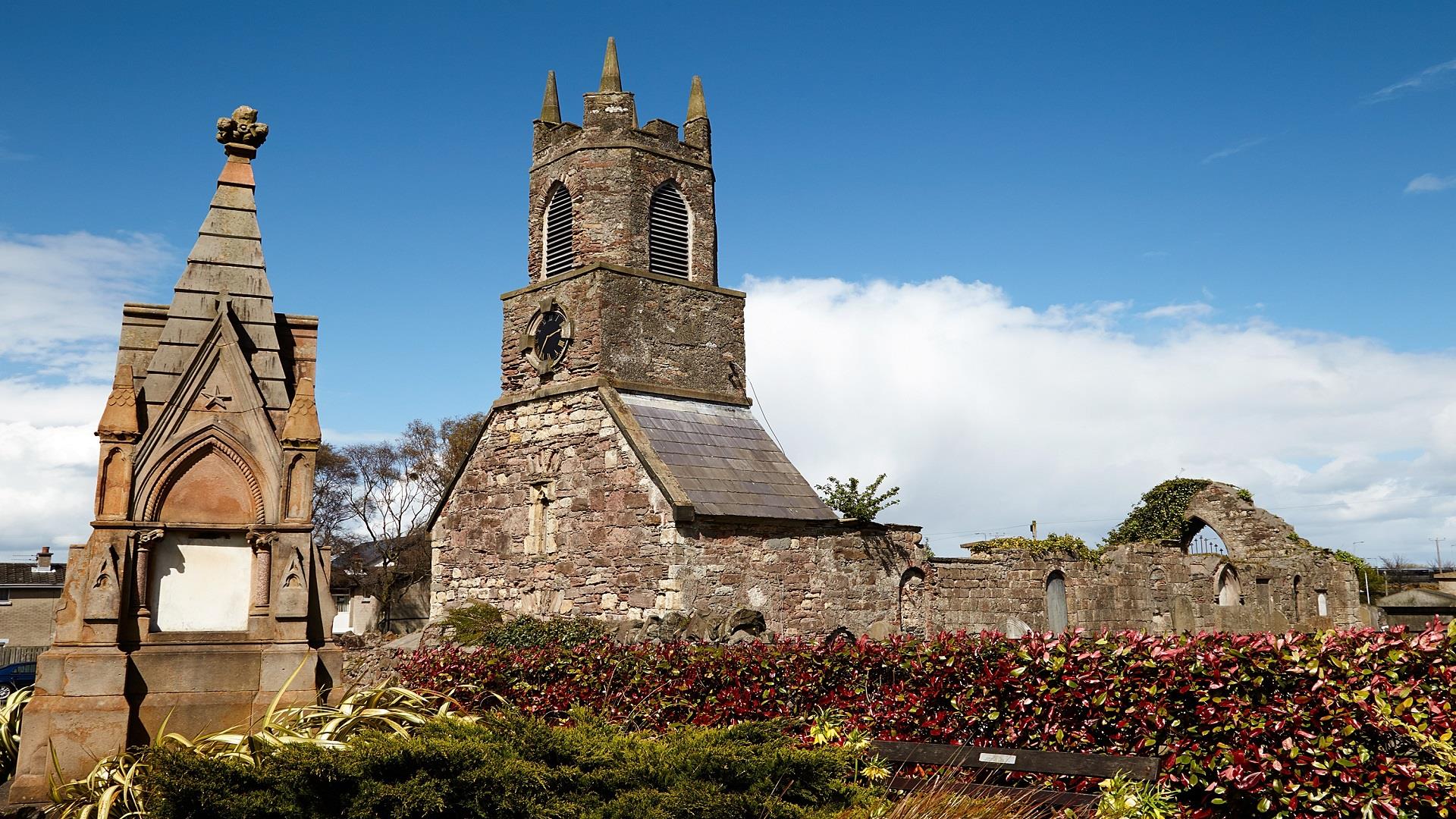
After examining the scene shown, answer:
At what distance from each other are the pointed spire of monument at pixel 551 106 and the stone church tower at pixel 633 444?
0.04m

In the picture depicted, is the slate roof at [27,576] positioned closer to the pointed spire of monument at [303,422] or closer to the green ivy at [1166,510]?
the green ivy at [1166,510]

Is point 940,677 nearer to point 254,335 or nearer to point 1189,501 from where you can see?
point 254,335

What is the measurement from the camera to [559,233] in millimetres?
20656

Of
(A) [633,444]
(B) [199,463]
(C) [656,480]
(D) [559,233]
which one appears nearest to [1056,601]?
(C) [656,480]

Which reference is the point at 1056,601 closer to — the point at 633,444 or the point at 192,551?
the point at 633,444

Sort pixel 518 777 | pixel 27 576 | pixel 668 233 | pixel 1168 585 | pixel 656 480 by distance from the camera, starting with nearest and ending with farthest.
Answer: pixel 518 777
pixel 656 480
pixel 668 233
pixel 1168 585
pixel 27 576

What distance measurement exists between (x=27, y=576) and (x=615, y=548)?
118ft

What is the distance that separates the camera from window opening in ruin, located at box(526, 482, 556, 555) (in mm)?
19344

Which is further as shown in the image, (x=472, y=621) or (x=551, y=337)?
(x=551, y=337)

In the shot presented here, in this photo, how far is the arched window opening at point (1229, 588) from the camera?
23.8m

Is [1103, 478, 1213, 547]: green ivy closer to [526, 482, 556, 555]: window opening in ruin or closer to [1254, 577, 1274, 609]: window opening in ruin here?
[1254, 577, 1274, 609]: window opening in ruin

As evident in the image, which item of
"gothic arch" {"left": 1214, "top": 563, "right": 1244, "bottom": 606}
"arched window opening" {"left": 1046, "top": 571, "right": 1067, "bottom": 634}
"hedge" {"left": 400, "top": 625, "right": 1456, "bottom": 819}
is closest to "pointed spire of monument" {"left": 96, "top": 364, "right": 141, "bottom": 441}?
"hedge" {"left": 400, "top": 625, "right": 1456, "bottom": 819}

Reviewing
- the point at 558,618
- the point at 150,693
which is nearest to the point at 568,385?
the point at 558,618

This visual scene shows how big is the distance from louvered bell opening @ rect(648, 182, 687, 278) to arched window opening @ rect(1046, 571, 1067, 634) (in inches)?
345
